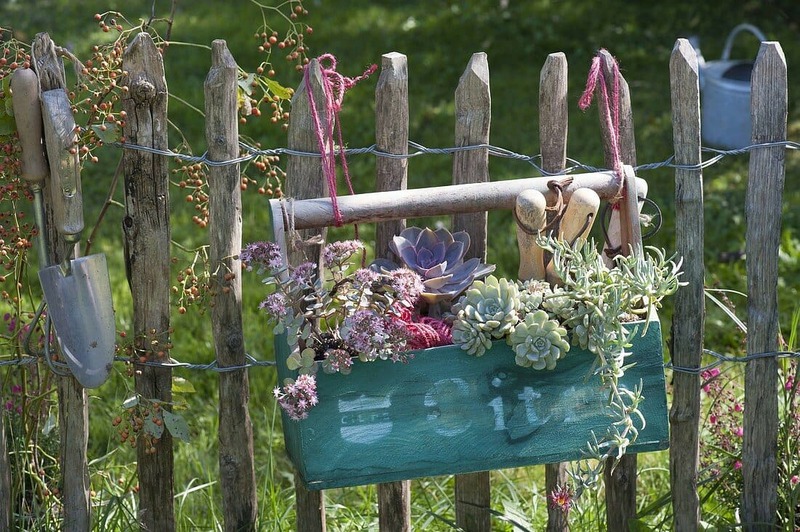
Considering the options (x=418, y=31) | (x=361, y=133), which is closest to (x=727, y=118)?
(x=361, y=133)

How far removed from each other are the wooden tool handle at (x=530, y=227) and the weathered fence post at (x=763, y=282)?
21.0 inches

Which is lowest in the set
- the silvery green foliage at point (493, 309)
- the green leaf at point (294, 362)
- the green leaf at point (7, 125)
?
the green leaf at point (294, 362)

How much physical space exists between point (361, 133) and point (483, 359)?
378 cm

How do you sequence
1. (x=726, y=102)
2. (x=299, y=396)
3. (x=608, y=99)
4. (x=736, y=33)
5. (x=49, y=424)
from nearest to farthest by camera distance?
1. (x=299, y=396)
2. (x=608, y=99)
3. (x=49, y=424)
4. (x=726, y=102)
5. (x=736, y=33)

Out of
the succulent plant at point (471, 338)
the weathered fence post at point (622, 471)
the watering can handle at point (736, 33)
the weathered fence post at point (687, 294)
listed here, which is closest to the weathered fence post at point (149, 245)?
the succulent plant at point (471, 338)

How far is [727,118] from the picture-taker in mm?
5473

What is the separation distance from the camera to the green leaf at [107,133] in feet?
6.48

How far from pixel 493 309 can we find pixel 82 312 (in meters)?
0.83

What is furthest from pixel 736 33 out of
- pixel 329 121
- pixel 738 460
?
pixel 329 121

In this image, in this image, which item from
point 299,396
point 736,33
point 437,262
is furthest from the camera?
point 736,33

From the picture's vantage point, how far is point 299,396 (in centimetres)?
186

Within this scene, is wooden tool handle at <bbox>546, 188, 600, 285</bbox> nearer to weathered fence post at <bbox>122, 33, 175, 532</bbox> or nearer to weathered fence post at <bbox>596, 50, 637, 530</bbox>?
weathered fence post at <bbox>596, 50, 637, 530</bbox>

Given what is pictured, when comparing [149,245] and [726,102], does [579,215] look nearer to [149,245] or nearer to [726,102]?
[149,245]

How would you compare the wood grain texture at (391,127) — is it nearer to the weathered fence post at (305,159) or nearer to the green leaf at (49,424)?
the weathered fence post at (305,159)
